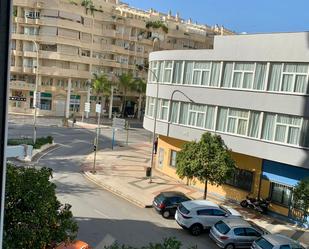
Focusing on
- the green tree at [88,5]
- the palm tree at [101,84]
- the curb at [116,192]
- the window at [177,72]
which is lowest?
the curb at [116,192]

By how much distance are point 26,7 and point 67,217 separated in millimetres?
62070

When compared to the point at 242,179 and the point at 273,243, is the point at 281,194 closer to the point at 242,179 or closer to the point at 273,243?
the point at 242,179

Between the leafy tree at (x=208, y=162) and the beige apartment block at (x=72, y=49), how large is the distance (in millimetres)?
41094

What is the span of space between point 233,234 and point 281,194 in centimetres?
767

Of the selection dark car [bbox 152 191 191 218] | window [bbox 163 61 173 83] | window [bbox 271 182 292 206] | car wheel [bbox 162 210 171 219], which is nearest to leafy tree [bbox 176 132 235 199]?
dark car [bbox 152 191 191 218]

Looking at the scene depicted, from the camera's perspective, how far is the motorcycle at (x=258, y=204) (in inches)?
1027

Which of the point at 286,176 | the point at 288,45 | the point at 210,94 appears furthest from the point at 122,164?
the point at 288,45

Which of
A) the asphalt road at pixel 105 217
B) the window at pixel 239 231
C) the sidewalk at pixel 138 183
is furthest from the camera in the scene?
the sidewalk at pixel 138 183

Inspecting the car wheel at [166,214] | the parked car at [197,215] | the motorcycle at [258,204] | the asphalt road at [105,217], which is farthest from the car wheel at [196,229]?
the motorcycle at [258,204]

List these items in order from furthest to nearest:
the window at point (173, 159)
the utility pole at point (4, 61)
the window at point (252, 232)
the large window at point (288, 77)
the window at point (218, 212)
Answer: the window at point (173, 159) → the large window at point (288, 77) → the window at point (218, 212) → the window at point (252, 232) → the utility pole at point (4, 61)

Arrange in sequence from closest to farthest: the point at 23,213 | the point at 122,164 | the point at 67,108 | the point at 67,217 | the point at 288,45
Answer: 1. the point at 23,213
2. the point at 67,217
3. the point at 288,45
4. the point at 122,164
5. the point at 67,108

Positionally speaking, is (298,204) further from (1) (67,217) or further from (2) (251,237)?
(1) (67,217)

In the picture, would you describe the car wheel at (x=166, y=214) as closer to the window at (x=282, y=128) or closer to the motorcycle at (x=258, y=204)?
the motorcycle at (x=258, y=204)

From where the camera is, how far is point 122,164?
3841 cm
